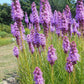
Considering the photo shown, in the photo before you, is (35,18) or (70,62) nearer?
(70,62)

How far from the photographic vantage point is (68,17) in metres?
3.38

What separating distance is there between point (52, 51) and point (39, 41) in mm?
872

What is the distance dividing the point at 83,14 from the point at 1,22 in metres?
27.3

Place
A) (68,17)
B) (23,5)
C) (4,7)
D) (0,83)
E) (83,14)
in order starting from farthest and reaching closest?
1. (4,7)
2. (23,5)
3. (0,83)
4. (68,17)
5. (83,14)

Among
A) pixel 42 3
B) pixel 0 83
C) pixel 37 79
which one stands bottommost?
pixel 0 83

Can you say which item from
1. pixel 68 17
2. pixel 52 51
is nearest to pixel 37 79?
pixel 52 51

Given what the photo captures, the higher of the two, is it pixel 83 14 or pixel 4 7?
pixel 4 7

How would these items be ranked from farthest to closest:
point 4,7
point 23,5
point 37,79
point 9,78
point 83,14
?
point 4,7, point 23,5, point 9,78, point 83,14, point 37,79

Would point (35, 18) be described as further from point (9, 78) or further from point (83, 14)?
point (9, 78)

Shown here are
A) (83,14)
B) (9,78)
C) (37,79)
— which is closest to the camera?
(37,79)

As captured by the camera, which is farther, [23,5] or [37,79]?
[23,5]

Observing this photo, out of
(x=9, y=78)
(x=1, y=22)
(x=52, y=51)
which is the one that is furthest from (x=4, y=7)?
(x=52, y=51)

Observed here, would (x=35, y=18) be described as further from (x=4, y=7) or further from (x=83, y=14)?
(x=4, y=7)

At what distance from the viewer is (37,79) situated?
1.73 meters
